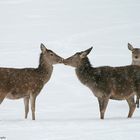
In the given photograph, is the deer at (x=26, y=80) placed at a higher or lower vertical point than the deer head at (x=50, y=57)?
lower

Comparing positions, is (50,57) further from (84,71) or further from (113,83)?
(113,83)

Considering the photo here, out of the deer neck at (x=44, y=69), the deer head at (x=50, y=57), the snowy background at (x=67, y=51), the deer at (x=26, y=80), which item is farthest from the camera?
the deer head at (x=50, y=57)

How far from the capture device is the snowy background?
12641 mm

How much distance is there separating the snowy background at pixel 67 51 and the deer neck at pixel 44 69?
116 centimetres

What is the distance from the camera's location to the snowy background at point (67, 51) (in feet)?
41.5

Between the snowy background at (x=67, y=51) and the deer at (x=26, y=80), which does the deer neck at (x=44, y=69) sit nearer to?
the deer at (x=26, y=80)

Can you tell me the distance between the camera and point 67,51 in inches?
1416

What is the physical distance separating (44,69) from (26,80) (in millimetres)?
1016

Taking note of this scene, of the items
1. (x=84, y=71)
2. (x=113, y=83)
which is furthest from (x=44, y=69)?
(x=113, y=83)

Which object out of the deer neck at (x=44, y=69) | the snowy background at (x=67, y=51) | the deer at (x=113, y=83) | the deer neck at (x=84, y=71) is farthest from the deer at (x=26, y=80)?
the deer at (x=113, y=83)

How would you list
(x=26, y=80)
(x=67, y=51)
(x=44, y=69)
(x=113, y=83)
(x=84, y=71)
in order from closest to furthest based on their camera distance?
(x=113, y=83)
(x=26, y=80)
(x=84, y=71)
(x=44, y=69)
(x=67, y=51)

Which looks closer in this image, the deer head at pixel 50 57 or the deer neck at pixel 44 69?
the deer neck at pixel 44 69

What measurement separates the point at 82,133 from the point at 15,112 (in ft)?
27.2

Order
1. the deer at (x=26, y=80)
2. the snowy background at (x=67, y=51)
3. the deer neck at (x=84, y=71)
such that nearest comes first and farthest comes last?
the snowy background at (x=67, y=51)
the deer at (x=26, y=80)
the deer neck at (x=84, y=71)
